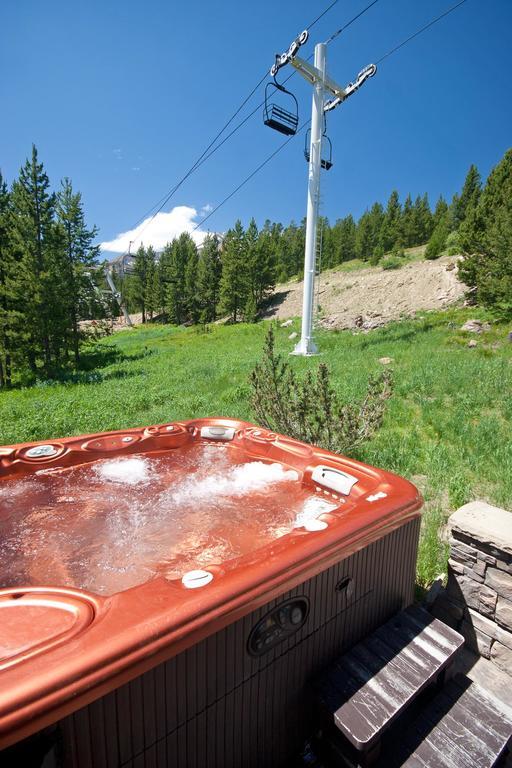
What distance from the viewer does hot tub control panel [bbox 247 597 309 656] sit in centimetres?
131

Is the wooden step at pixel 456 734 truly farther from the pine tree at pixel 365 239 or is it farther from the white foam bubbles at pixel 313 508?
the pine tree at pixel 365 239

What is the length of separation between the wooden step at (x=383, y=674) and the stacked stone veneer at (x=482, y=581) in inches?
15.2

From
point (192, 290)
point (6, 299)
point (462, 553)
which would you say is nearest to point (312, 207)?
point (6, 299)

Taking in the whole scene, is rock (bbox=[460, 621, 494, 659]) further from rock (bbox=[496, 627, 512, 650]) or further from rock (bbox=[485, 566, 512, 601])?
rock (bbox=[485, 566, 512, 601])

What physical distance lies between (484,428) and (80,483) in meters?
4.43

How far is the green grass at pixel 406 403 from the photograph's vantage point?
363cm

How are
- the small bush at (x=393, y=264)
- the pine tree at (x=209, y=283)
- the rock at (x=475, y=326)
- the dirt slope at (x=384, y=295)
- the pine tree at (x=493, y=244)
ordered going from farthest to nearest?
1. the pine tree at (x=209, y=283)
2. the small bush at (x=393, y=264)
3. the dirt slope at (x=384, y=295)
4. the pine tree at (x=493, y=244)
5. the rock at (x=475, y=326)

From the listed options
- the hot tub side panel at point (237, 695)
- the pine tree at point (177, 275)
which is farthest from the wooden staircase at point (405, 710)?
the pine tree at point (177, 275)

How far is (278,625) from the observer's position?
1382 millimetres

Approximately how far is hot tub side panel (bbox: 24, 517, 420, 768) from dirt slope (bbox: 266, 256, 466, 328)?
49.6 feet

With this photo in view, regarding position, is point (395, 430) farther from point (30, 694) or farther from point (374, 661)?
point (30, 694)

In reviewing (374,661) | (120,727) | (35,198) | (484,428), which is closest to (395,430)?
(484,428)

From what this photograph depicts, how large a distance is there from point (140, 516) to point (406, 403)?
188 inches

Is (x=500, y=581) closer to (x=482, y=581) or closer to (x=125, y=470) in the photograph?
(x=482, y=581)
